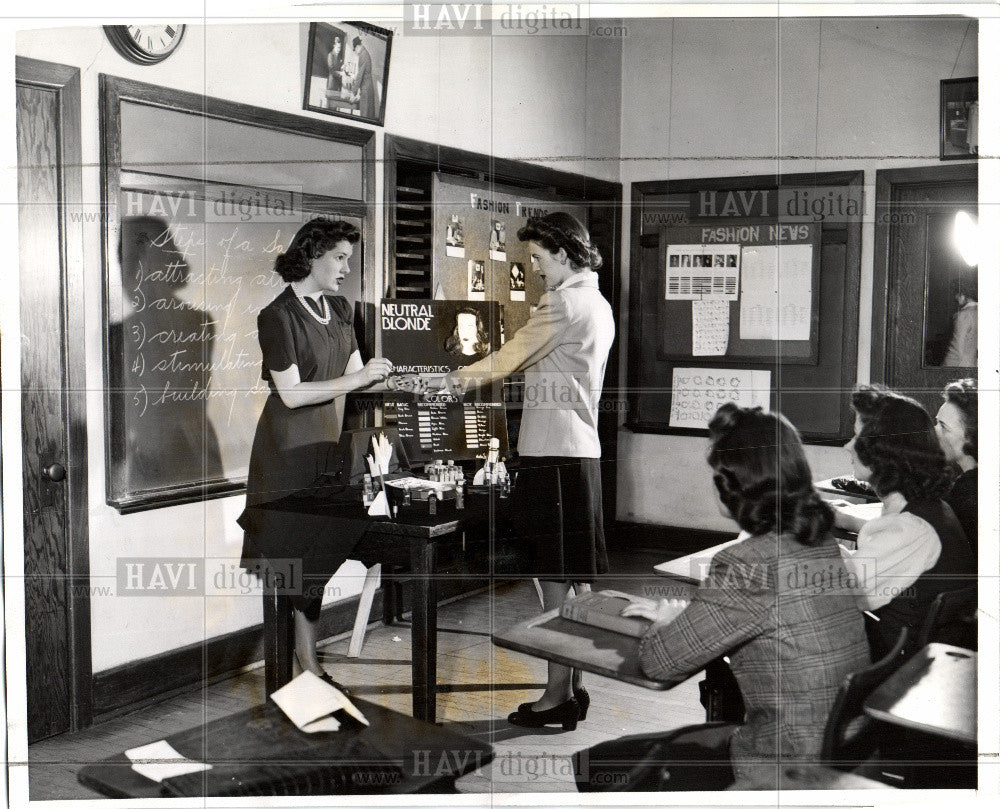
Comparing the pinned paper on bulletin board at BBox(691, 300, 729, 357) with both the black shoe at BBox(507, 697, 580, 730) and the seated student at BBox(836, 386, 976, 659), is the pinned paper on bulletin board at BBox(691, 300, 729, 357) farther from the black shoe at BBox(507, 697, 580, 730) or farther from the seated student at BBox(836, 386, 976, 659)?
the black shoe at BBox(507, 697, 580, 730)

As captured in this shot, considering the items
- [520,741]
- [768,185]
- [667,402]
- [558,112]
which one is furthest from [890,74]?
[520,741]

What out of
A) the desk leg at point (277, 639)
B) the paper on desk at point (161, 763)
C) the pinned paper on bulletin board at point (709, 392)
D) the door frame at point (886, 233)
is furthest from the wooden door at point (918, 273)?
the paper on desk at point (161, 763)

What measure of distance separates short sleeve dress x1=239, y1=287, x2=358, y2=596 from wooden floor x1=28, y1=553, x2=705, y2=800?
1.73 ft

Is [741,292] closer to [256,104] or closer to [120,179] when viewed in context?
[256,104]

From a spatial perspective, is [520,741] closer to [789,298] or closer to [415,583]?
[415,583]

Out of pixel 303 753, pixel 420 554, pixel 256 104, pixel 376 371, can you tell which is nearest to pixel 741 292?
pixel 376 371

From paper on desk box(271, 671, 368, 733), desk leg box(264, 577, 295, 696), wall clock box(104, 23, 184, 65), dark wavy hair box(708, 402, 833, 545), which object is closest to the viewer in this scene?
paper on desk box(271, 671, 368, 733)

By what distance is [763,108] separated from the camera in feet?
8.63

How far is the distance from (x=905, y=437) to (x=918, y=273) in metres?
0.45

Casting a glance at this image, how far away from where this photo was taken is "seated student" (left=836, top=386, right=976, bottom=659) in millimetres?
2498

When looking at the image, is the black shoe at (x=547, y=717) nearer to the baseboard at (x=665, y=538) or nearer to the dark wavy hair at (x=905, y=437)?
the baseboard at (x=665, y=538)

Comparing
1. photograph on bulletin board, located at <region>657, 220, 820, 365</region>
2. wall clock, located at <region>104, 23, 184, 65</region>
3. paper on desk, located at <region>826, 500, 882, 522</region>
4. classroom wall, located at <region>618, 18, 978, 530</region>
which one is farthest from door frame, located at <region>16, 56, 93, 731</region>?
paper on desk, located at <region>826, 500, 882, 522</region>

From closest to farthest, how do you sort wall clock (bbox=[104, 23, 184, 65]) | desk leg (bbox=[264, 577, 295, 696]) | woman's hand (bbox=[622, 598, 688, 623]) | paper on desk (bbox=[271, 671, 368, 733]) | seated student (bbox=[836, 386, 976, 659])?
paper on desk (bbox=[271, 671, 368, 733]) < woman's hand (bbox=[622, 598, 688, 623]) < seated student (bbox=[836, 386, 976, 659]) < wall clock (bbox=[104, 23, 184, 65]) < desk leg (bbox=[264, 577, 295, 696])

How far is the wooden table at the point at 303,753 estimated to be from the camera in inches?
76.4
